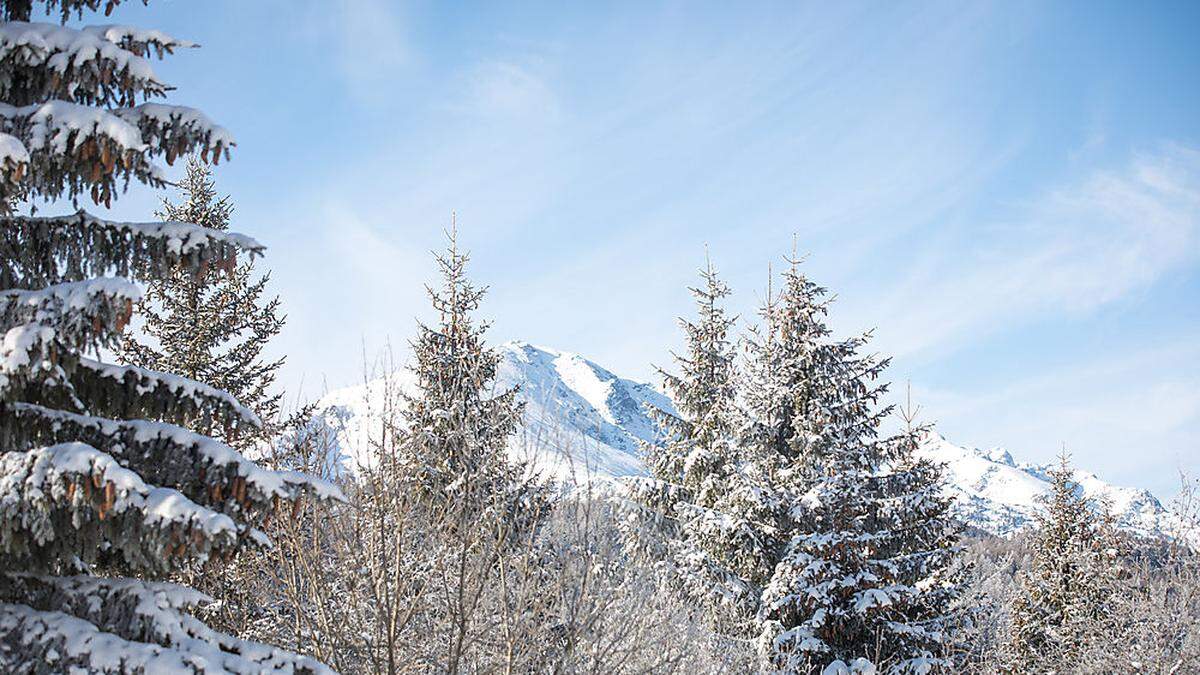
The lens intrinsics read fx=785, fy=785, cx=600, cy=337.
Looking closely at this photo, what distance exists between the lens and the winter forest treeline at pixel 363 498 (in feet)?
14.1

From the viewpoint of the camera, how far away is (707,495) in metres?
18.6

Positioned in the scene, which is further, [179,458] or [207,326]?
[207,326]

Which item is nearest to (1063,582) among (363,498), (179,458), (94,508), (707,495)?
(707,495)

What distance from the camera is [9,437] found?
4.50 metres

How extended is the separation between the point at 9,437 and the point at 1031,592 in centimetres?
2976

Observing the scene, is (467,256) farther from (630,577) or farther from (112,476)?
(112,476)

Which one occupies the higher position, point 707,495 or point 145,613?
point 707,495

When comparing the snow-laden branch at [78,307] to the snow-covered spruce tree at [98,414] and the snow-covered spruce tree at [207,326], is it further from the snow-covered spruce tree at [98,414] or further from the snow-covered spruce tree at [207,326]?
the snow-covered spruce tree at [207,326]

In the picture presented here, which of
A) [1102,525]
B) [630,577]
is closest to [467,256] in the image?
[630,577]

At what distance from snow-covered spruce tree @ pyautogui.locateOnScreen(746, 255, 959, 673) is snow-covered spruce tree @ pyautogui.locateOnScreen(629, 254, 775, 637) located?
2.23ft

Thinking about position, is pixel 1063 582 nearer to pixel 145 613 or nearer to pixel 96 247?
pixel 145 613

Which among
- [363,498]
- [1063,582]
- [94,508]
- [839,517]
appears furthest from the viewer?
[1063,582]

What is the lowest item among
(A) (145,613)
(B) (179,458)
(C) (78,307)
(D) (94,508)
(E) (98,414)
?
(A) (145,613)

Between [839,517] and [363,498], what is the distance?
9689 mm
